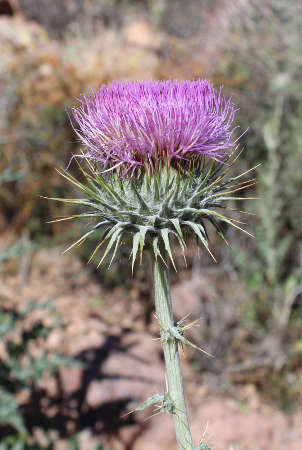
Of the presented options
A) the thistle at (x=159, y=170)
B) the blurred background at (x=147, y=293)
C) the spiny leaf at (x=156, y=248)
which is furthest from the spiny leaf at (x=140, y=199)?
the blurred background at (x=147, y=293)

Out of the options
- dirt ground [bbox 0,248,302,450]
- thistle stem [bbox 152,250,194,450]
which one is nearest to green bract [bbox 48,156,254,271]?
thistle stem [bbox 152,250,194,450]

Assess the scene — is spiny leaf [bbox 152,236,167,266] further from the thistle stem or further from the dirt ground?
the dirt ground

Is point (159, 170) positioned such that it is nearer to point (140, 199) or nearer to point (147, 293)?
point (140, 199)

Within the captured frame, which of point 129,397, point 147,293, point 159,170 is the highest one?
point 159,170

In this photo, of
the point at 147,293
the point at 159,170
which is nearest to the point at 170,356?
the point at 159,170

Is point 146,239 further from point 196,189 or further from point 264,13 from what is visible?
point 264,13

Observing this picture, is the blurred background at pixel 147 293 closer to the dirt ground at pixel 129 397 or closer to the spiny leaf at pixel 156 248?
the dirt ground at pixel 129 397
